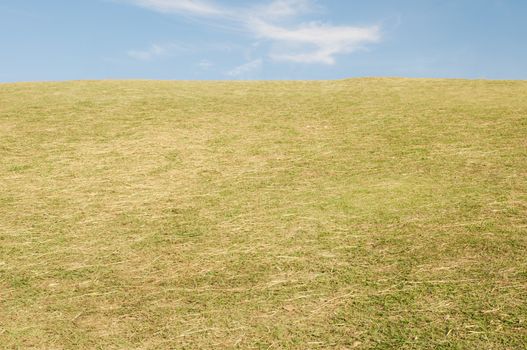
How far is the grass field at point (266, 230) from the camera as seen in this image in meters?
3.61

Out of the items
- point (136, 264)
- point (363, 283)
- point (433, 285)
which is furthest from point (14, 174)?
point (433, 285)

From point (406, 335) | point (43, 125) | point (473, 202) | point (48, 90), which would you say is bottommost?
point (406, 335)

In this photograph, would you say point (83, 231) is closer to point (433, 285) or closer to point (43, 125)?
point (433, 285)

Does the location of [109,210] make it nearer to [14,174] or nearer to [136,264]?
[136,264]

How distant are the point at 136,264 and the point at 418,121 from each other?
24.8 feet

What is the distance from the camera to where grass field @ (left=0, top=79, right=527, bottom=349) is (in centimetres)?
361

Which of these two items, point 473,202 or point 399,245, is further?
point 473,202

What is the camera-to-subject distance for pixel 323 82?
1611cm

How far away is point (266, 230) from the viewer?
209 inches

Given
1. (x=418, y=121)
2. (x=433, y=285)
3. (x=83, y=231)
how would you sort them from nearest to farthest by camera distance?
(x=433, y=285) < (x=83, y=231) < (x=418, y=121)

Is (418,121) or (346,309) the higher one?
(418,121)

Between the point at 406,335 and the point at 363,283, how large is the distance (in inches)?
30.7

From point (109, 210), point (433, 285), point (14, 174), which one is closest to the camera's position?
point (433, 285)

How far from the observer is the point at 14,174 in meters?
7.73
